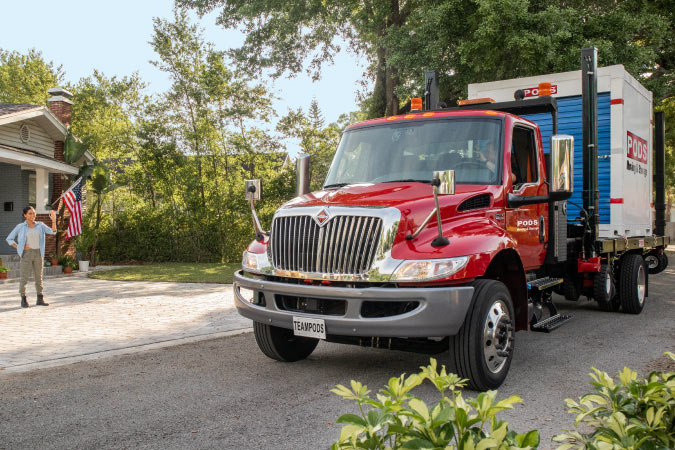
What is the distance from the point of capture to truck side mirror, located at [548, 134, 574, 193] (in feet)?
19.4

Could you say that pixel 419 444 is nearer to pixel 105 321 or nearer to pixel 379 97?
pixel 105 321

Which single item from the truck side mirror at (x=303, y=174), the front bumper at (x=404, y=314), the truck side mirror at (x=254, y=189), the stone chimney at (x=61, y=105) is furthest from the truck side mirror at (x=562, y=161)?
the stone chimney at (x=61, y=105)

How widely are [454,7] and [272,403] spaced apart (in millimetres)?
13544

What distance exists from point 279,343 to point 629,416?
4596 millimetres

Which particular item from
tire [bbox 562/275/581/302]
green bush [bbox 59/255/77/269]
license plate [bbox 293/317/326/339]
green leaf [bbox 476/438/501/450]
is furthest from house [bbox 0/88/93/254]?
green leaf [bbox 476/438/501/450]

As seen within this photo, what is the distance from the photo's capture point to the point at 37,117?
1938 cm

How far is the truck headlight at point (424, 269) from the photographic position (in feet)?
15.8

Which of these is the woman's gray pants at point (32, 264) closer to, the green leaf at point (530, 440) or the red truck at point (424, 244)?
the red truck at point (424, 244)

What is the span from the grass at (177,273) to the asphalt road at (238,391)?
330 inches

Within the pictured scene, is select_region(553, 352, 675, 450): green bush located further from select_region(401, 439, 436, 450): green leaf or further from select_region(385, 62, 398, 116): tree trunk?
select_region(385, 62, 398, 116): tree trunk

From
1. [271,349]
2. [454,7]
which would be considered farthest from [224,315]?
[454,7]

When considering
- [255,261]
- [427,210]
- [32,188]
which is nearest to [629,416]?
[427,210]

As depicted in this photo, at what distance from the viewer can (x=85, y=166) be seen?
20641mm

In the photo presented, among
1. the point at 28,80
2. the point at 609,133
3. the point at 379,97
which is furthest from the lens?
the point at 28,80
